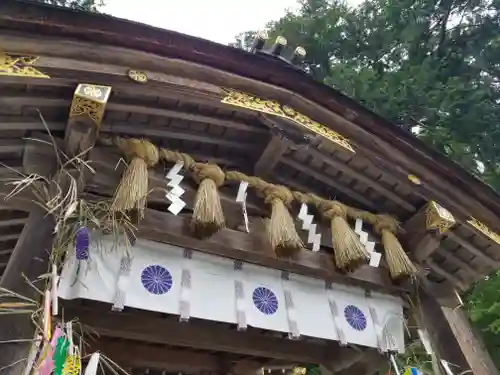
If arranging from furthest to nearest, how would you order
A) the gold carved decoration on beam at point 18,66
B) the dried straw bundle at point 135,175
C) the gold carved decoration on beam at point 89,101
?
the dried straw bundle at point 135,175, the gold carved decoration on beam at point 89,101, the gold carved decoration on beam at point 18,66

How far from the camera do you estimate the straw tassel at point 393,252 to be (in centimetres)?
460

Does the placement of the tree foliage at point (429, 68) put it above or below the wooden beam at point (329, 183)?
above

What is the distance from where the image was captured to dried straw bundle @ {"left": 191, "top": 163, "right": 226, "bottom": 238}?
3.89 metres

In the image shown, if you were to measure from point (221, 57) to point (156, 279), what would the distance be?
5.50 feet

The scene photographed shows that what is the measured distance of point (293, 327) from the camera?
435 centimetres

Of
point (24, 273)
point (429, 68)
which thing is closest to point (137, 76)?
point (24, 273)

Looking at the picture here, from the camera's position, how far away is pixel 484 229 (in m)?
5.18

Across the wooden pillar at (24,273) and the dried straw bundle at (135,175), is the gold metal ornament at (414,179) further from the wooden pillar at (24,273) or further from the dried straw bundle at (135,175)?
the wooden pillar at (24,273)

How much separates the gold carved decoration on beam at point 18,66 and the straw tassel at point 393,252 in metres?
2.98

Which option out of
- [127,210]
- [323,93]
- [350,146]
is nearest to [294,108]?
[323,93]

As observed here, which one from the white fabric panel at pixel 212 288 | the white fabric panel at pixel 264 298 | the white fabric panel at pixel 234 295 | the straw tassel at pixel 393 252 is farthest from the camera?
the straw tassel at pixel 393 252

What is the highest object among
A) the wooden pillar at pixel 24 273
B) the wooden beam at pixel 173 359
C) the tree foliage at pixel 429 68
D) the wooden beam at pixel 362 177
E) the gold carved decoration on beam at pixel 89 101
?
the tree foliage at pixel 429 68

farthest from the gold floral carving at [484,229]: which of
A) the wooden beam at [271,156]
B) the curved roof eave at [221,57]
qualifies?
the wooden beam at [271,156]

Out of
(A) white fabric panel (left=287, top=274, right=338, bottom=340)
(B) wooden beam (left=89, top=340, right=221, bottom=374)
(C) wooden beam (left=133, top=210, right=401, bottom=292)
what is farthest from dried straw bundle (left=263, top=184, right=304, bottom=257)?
(B) wooden beam (left=89, top=340, right=221, bottom=374)
